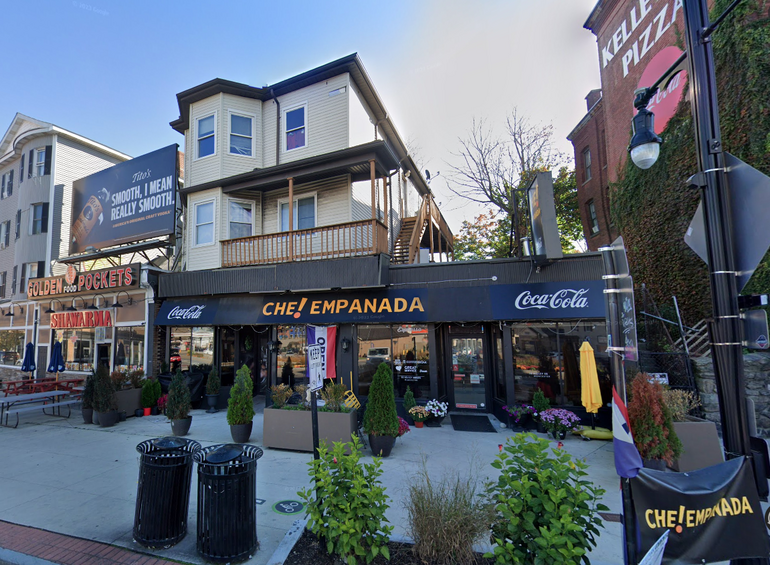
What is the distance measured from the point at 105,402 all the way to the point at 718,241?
12681 millimetres

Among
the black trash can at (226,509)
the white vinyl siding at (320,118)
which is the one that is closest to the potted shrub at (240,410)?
the black trash can at (226,509)

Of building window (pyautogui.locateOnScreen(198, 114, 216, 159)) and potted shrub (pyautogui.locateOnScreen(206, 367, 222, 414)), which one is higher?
building window (pyautogui.locateOnScreen(198, 114, 216, 159))

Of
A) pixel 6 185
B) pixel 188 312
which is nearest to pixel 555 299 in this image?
pixel 188 312

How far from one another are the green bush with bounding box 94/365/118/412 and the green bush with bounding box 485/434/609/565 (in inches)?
420

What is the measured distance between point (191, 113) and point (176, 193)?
324cm

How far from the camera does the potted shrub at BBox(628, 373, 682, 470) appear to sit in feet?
19.4

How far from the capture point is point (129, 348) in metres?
14.4

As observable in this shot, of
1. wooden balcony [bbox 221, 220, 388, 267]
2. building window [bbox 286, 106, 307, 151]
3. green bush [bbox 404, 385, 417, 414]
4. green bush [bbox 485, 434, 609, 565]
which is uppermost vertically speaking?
building window [bbox 286, 106, 307, 151]

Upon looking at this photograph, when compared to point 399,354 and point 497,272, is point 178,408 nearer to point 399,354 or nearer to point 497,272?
point 399,354

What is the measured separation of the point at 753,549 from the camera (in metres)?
2.76

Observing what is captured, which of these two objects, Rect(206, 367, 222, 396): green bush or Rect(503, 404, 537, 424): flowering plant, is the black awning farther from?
Rect(503, 404, 537, 424): flowering plant

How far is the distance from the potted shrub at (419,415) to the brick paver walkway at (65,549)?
21.4 feet

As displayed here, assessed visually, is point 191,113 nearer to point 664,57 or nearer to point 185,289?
point 185,289

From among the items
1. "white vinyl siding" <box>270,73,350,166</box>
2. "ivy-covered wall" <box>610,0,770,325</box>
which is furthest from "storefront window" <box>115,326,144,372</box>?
"ivy-covered wall" <box>610,0,770,325</box>
